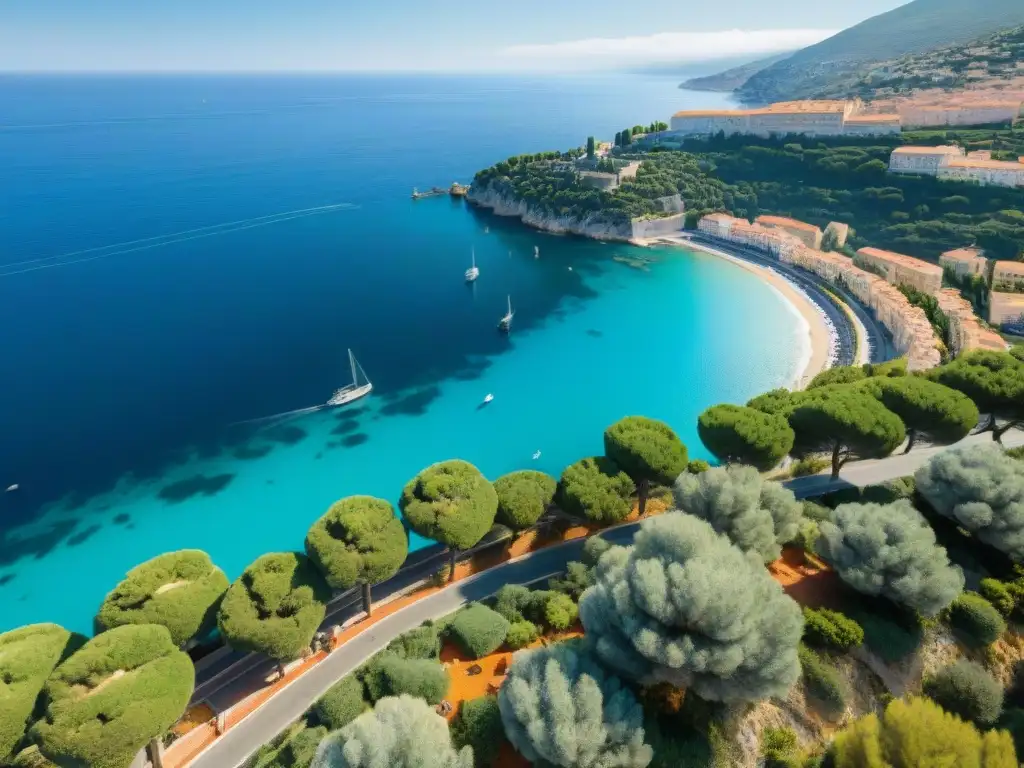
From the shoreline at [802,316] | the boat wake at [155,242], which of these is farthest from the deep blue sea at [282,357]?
the shoreline at [802,316]

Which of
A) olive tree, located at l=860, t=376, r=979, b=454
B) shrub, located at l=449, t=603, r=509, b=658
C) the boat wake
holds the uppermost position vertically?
the boat wake

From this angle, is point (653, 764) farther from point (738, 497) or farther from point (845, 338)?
point (845, 338)

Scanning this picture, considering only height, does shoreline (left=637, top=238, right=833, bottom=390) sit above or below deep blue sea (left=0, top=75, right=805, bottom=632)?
below

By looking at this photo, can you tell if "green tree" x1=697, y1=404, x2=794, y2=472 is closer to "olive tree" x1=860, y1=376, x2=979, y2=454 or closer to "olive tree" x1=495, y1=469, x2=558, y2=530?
"olive tree" x1=860, y1=376, x2=979, y2=454

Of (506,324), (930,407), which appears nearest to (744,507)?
(930,407)

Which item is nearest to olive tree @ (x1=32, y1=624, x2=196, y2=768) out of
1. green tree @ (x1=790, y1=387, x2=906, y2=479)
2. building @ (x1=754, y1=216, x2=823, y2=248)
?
green tree @ (x1=790, y1=387, x2=906, y2=479)

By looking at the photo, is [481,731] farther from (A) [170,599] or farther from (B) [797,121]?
(B) [797,121]
